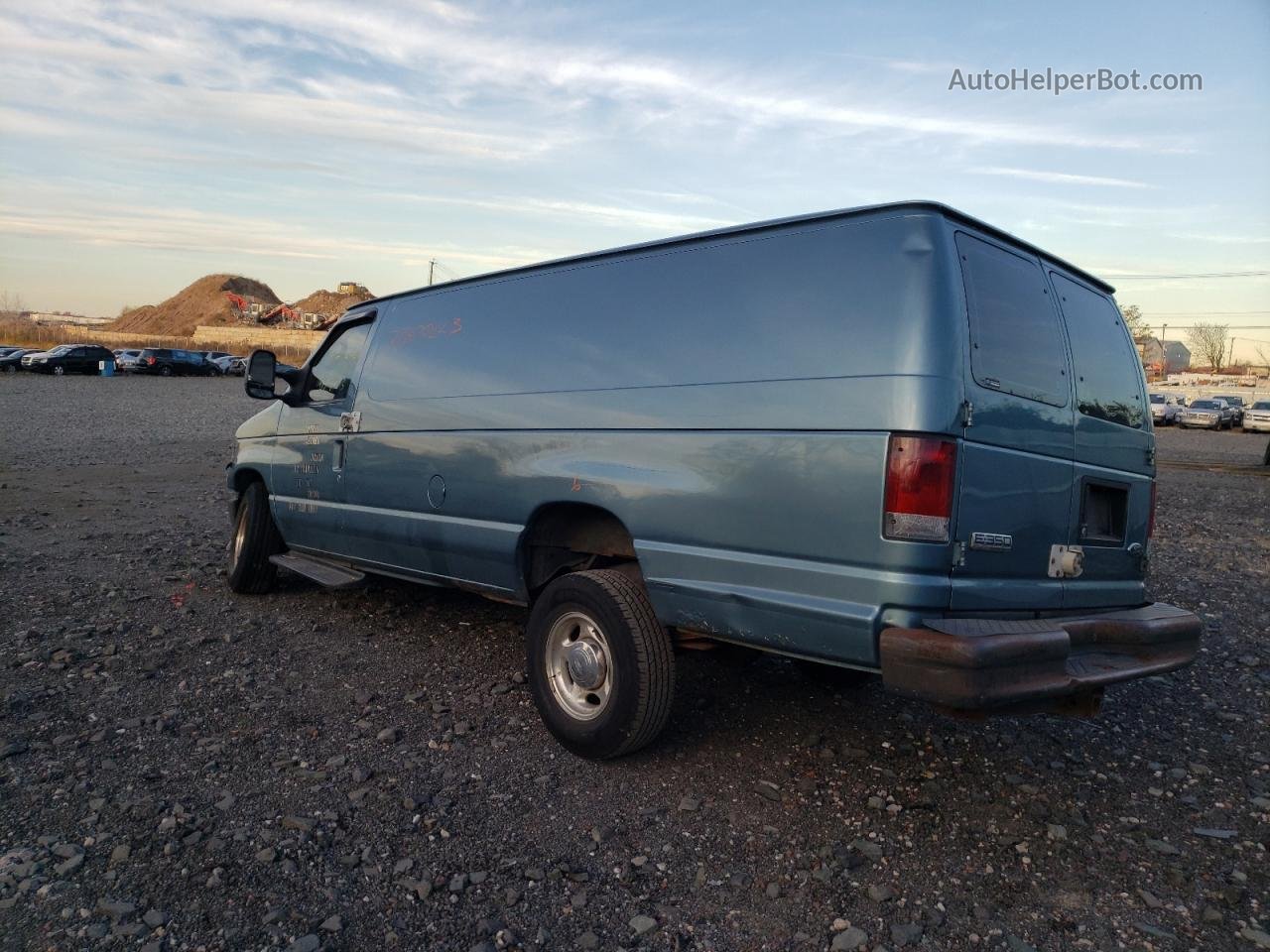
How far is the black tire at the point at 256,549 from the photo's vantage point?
653 cm

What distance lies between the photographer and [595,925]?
9.39 feet

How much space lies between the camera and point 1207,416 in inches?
1719

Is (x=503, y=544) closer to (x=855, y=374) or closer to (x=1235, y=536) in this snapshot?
(x=855, y=374)

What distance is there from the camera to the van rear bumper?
2.96m

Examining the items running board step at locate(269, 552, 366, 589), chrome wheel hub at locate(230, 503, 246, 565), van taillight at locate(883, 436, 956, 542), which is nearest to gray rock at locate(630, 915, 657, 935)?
van taillight at locate(883, 436, 956, 542)

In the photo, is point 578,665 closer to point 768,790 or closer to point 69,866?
point 768,790

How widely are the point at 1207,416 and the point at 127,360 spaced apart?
174 feet

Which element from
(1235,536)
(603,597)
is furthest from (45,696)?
(1235,536)

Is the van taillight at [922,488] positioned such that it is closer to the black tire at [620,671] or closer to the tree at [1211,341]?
the black tire at [620,671]

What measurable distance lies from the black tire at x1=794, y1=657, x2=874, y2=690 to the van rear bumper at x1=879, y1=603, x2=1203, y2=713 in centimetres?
137

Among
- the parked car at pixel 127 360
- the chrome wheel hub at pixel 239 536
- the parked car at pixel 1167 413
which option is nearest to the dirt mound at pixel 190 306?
the parked car at pixel 127 360

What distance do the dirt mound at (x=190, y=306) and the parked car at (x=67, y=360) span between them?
130554mm

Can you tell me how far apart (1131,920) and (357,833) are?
253 cm

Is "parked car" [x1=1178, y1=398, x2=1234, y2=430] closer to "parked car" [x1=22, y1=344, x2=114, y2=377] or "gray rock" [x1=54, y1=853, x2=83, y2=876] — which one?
"gray rock" [x1=54, y1=853, x2=83, y2=876]
